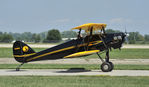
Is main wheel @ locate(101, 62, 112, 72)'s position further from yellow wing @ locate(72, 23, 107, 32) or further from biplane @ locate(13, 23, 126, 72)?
yellow wing @ locate(72, 23, 107, 32)

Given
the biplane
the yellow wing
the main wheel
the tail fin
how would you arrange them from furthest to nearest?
the tail fin < the biplane < the main wheel < the yellow wing

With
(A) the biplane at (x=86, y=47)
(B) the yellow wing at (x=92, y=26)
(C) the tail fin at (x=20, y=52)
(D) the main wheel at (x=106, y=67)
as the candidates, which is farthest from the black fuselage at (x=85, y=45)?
(D) the main wheel at (x=106, y=67)

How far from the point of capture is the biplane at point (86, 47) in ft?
52.7

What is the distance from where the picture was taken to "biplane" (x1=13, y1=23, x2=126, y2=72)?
16078 mm

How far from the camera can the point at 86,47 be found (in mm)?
16438

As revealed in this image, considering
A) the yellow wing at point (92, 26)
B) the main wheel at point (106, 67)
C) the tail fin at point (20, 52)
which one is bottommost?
the main wheel at point (106, 67)

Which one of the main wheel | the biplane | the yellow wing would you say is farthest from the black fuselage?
the main wheel

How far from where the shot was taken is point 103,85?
10.9 metres

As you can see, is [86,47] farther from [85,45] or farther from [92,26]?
[92,26]

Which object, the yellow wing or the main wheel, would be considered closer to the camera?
the yellow wing

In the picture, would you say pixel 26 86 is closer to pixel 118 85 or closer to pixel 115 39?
pixel 118 85

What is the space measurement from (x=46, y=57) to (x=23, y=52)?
5.31ft

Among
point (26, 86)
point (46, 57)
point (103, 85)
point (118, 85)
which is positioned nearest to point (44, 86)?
point (26, 86)

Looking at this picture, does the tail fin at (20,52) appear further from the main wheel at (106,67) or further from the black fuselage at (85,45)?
the main wheel at (106,67)
